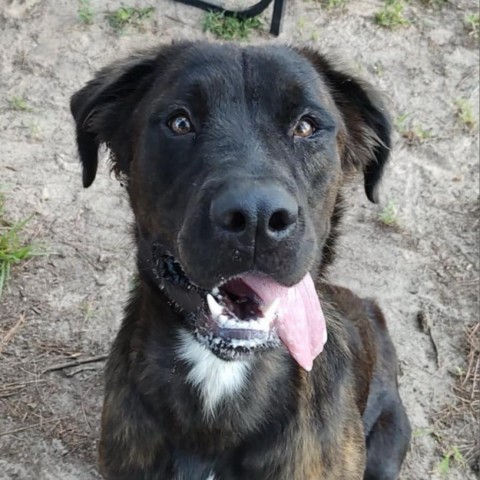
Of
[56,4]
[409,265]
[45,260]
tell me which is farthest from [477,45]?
[45,260]

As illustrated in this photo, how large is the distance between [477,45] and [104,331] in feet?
11.7

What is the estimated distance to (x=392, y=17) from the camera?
243 inches

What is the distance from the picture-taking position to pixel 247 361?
311cm

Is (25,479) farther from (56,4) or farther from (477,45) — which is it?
(477,45)

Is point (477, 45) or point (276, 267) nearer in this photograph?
point (276, 267)

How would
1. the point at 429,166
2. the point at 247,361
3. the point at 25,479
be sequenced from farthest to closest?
the point at 429,166 < the point at 25,479 < the point at 247,361

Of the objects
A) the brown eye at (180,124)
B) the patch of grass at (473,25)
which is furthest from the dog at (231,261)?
the patch of grass at (473,25)

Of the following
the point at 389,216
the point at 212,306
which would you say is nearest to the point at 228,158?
the point at 212,306

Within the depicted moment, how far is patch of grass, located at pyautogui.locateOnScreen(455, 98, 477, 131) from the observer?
5.78 metres

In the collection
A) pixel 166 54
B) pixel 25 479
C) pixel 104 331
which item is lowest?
pixel 25 479

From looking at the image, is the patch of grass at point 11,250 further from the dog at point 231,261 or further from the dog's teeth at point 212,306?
the dog's teeth at point 212,306

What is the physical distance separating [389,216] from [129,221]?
157 cm

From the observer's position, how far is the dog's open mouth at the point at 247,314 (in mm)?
2771

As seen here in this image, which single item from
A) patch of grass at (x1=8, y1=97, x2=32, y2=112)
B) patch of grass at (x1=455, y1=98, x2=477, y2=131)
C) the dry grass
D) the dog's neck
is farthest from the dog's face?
patch of grass at (x1=455, y1=98, x2=477, y2=131)
